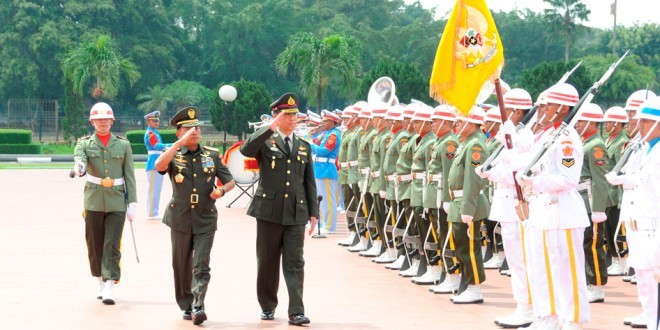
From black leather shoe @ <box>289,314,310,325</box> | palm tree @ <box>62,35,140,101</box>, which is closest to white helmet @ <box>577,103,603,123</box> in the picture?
black leather shoe @ <box>289,314,310,325</box>

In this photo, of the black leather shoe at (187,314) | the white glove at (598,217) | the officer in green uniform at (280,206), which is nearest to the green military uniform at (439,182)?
the white glove at (598,217)

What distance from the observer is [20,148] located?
50219 millimetres

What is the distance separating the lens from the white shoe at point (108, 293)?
12180 mm

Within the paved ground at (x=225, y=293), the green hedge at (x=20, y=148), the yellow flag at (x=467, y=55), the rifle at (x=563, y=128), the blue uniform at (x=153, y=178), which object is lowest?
the green hedge at (x=20, y=148)

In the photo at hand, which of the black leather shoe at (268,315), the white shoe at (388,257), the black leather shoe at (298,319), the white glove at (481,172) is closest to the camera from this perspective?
the white glove at (481,172)

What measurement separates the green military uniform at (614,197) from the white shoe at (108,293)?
5.34 metres

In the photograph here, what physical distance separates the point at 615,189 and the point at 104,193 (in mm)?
5455

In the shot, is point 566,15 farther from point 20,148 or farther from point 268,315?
point 268,315

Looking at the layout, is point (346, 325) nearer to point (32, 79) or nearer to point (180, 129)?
point (180, 129)

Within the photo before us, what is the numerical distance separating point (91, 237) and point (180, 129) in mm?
1933

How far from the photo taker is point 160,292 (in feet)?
42.6

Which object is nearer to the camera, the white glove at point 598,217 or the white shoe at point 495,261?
the white glove at point 598,217

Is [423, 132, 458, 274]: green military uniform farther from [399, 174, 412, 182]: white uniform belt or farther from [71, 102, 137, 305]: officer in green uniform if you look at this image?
[71, 102, 137, 305]: officer in green uniform

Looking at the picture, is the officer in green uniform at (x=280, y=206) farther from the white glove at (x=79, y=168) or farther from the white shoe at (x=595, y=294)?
the white shoe at (x=595, y=294)
